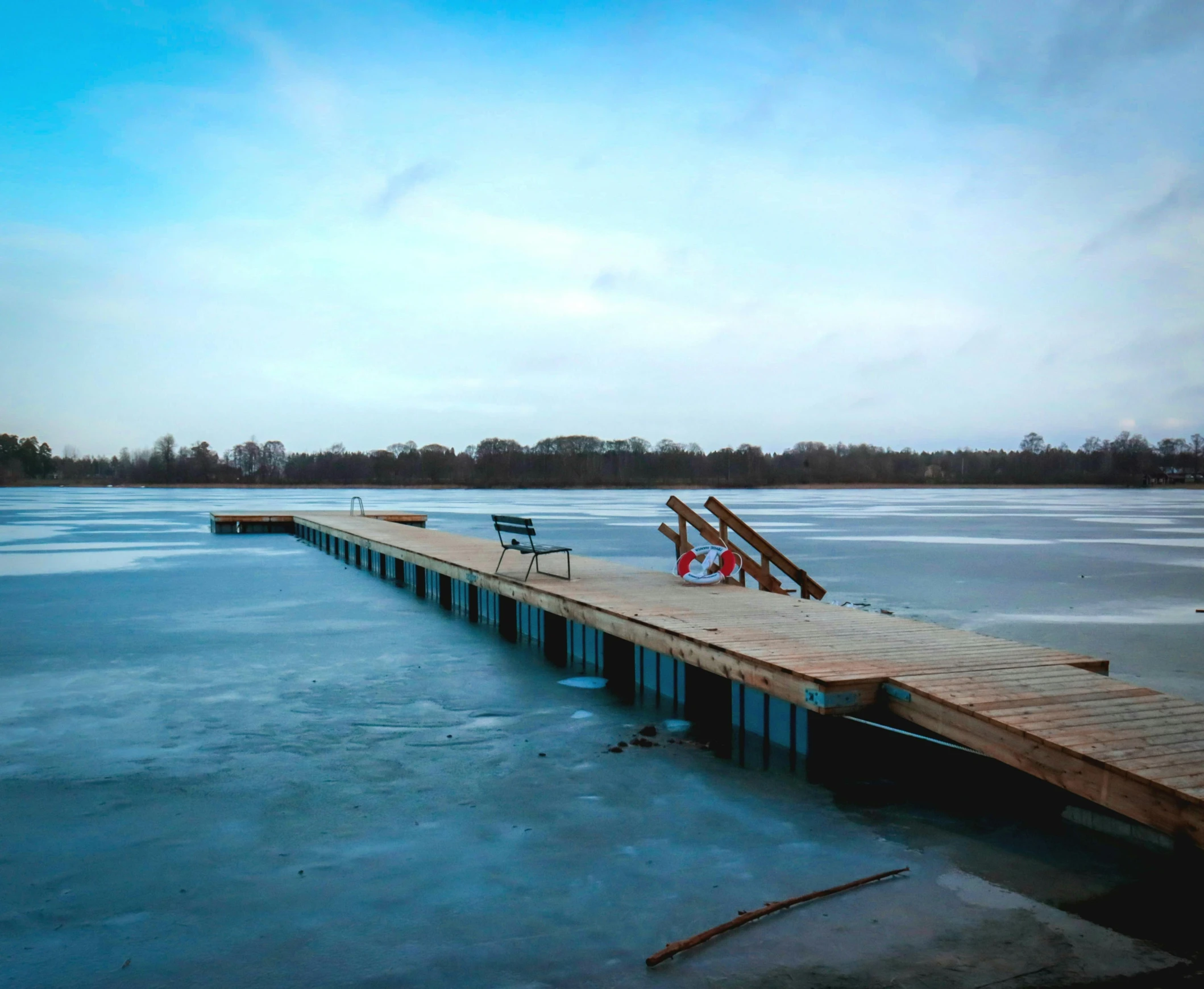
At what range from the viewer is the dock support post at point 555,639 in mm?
9677

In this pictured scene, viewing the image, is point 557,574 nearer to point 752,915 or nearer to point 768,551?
point 768,551

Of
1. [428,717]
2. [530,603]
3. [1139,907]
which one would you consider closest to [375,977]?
[1139,907]

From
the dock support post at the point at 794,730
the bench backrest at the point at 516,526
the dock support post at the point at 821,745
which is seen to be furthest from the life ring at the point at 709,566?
the dock support post at the point at 821,745

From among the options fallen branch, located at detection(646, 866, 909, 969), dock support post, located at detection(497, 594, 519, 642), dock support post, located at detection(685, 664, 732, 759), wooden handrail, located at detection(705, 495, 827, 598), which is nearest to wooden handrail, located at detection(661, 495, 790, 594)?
wooden handrail, located at detection(705, 495, 827, 598)

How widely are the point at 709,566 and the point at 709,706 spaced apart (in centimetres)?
272

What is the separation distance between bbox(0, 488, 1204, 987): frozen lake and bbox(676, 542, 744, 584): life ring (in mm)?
1873

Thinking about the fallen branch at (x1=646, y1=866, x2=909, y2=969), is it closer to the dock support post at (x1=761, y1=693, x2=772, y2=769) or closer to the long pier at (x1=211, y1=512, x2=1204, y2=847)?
the long pier at (x1=211, y1=512, x2=1204, y2=847)

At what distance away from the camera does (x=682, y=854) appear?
436 centimetres

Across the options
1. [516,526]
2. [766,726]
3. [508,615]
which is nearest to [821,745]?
[766,726]

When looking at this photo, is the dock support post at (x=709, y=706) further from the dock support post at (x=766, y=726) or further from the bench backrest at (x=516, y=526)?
the bench backrest at (x=516, y=526)

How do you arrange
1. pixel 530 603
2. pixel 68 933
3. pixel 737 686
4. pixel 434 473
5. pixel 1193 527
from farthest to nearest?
1. pixel 434 473
2. pixel 1193 527
3. pixel 530 603
4. pixel 737 686
5. pixel 68 933

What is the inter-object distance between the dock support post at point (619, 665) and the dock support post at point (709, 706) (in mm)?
818

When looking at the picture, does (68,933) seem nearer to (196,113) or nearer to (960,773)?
(960,773)

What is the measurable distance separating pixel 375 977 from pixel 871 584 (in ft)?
39.9
